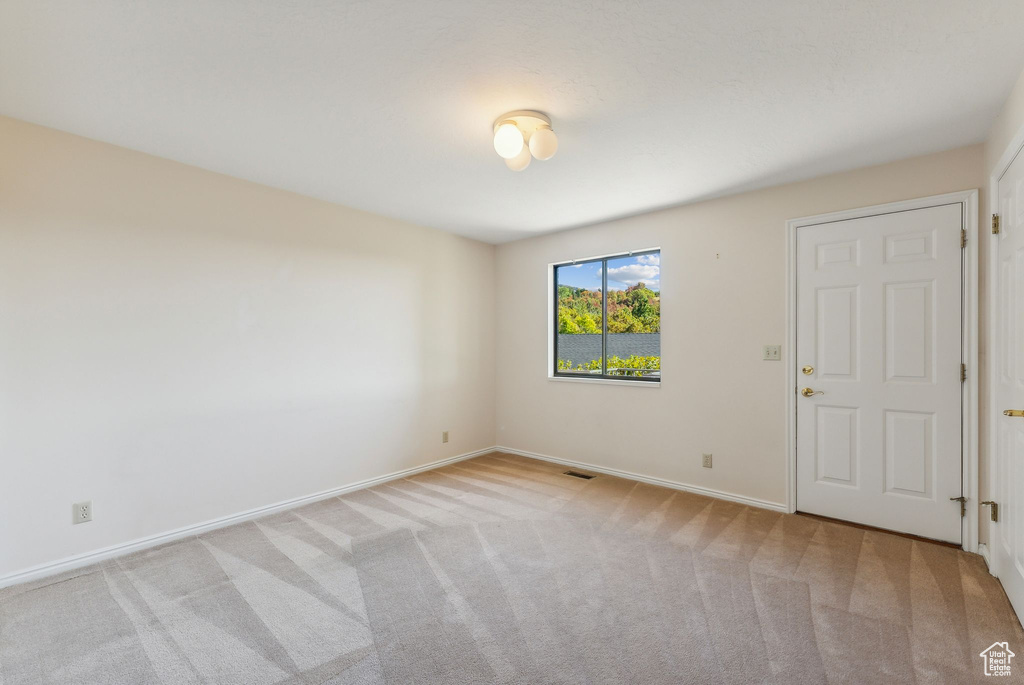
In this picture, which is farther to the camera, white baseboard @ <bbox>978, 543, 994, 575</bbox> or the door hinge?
the door hinge

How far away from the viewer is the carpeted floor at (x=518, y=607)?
1781 mm

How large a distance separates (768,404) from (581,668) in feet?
8.43

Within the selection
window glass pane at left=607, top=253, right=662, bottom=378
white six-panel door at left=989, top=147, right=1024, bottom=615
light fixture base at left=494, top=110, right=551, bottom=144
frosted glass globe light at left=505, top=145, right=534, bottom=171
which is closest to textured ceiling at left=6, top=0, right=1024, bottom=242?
light fixture base at left=494, top=110, right=551, bottom=144

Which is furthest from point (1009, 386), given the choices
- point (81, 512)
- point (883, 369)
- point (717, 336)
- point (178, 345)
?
point (81, 512)

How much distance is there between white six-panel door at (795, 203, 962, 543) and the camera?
2795mm

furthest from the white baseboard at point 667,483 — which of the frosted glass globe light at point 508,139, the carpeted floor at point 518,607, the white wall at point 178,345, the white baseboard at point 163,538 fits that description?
the frosted glass globe light at point 508,139

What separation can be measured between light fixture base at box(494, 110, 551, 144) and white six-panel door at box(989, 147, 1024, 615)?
7.30 feet

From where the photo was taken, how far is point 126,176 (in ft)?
9.22

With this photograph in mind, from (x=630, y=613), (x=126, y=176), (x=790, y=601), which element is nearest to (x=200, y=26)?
(x=126, y=176)

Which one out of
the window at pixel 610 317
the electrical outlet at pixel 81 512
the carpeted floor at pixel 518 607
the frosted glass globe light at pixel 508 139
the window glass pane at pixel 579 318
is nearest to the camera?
the carpeted floor at pixel 518 607

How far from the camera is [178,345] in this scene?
9.86ft

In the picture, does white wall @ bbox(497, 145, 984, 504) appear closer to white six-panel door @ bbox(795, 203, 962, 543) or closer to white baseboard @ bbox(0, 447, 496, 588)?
white six-panel door @ bbox(795, 203, 962, 543)

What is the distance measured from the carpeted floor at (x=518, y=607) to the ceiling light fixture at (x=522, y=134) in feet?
7.62

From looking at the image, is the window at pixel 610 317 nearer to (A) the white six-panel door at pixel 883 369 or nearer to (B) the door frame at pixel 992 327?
(A) the white six-panel door at pixel 883 369
